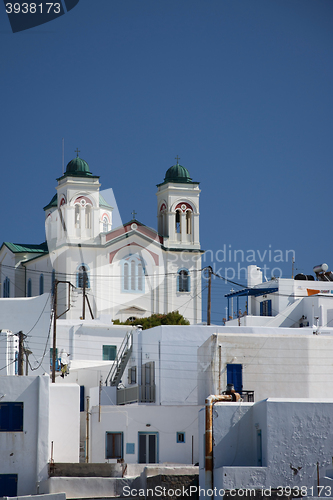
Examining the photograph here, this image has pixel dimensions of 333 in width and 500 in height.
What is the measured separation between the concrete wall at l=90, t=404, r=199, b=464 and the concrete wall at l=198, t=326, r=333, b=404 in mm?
1140

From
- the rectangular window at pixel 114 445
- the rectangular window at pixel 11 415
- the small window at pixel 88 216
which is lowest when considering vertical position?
the rectangular window at pixel 114 445

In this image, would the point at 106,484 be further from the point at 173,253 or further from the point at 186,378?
the point at 173,253

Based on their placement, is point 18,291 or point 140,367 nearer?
point 140,367

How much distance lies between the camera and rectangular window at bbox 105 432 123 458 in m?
34.2

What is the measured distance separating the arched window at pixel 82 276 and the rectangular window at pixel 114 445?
42026 mm

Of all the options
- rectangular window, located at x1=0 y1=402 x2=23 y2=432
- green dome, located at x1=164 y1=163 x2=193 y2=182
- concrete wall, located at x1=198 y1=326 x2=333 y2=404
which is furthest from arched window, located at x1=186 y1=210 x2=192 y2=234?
rectangular window, located at x1=0 y1=402 x2=23 y2=432

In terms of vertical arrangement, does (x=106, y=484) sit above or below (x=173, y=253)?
below

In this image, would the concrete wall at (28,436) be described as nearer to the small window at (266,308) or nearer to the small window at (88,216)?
the small window at (266,308)

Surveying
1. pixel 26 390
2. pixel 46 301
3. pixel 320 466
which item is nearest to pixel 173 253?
pixel 46 301

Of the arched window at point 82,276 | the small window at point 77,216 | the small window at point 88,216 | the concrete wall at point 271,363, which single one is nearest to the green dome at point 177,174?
the small window at point 88,216

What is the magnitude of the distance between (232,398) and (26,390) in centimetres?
786

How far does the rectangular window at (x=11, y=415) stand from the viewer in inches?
1240

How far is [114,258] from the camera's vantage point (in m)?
78.3

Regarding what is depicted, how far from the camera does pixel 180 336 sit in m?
37.5
